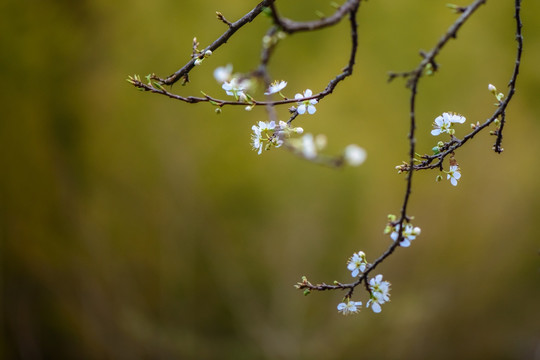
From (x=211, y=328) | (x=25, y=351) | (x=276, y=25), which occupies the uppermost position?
(x=211, y=328)

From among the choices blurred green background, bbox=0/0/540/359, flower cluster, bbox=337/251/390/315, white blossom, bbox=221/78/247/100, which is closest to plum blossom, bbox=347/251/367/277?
flower cluster, bbox=337/251/390/315

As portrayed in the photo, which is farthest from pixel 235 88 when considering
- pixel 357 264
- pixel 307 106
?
pixel 357 264

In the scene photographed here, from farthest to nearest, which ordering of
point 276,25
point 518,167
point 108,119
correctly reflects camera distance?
1. point 108,119
2. point 518,167
3. point 276,25

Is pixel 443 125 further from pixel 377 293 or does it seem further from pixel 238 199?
pixel 238 199

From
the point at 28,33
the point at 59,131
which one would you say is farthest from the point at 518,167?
the point at 28,33

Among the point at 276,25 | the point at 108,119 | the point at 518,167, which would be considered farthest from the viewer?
the point at 108,119

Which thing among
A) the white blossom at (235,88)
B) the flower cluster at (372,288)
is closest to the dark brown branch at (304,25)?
the white blossom at (235,88)

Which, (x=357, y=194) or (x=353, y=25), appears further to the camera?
(x=357, y=194)

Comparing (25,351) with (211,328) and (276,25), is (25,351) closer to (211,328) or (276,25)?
(211,328)
